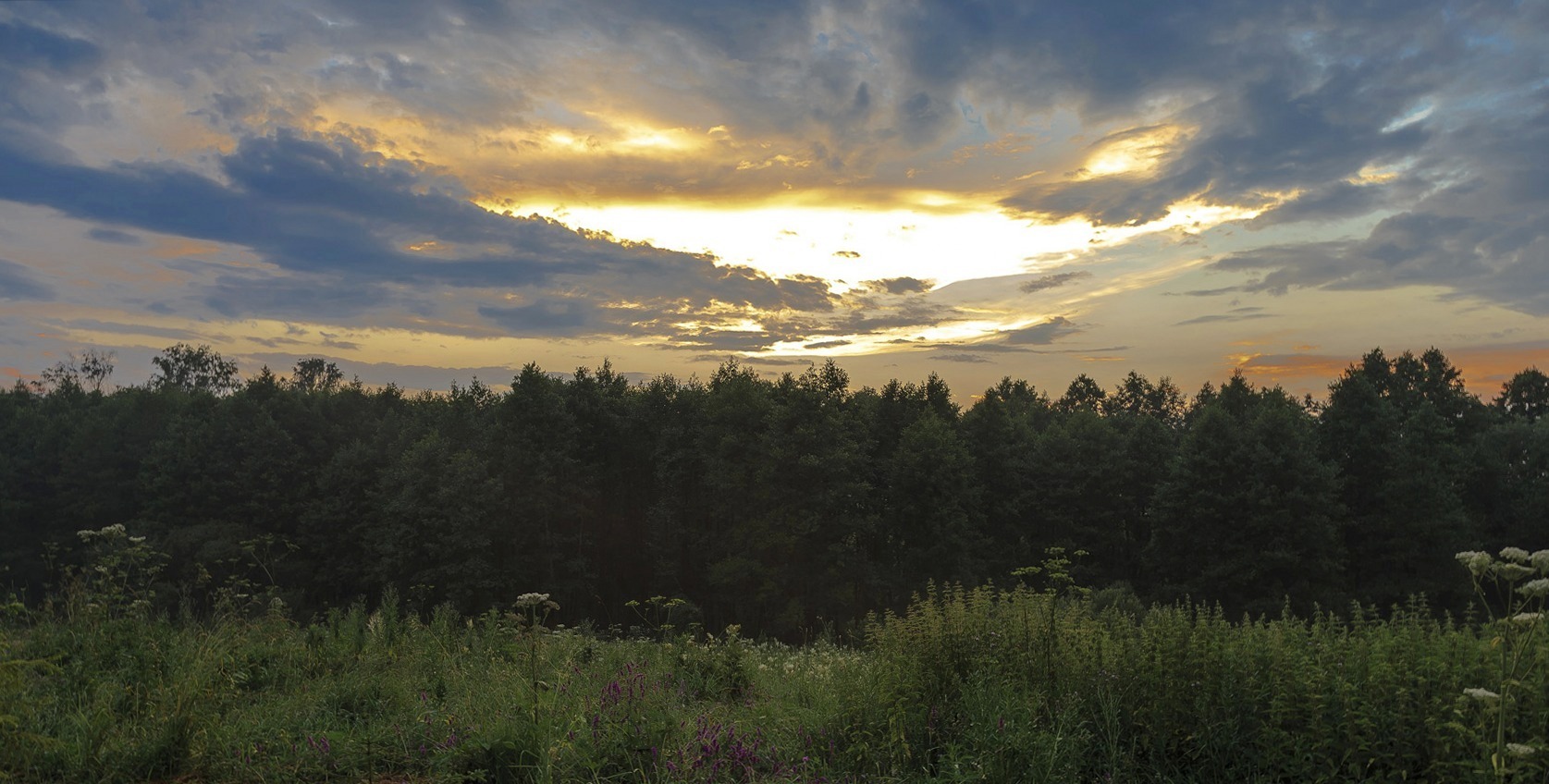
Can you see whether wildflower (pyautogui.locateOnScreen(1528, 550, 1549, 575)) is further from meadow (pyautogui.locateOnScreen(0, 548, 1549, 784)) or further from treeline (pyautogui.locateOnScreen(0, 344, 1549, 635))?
treeline (pyautogui.locateOnScreen(0, 344, 1549, 635))

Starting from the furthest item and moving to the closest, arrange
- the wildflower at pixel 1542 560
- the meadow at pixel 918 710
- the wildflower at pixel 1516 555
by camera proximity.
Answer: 1. the meadow at pixel 918 710
2. the wildflower at pixel 1516 555
3. the wildflower at pixel 1542 560

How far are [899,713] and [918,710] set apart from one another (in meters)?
0.27

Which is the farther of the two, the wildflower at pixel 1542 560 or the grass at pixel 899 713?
the grass at pixel 899 713

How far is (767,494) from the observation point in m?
37.2

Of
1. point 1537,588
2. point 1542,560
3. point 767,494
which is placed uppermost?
point 1542,560

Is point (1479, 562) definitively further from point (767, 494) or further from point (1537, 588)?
point (767, 494)

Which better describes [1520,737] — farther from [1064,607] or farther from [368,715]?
[368,715]

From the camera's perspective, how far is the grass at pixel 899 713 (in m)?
5.42

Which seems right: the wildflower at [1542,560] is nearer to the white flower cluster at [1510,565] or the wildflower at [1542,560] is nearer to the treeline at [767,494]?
the white flower cluster at [1510,565]

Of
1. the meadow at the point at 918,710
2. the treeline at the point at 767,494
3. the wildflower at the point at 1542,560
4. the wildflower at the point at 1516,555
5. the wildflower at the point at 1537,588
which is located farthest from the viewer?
the treeline at the point at 767,494

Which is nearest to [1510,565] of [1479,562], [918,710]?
[1479,562]

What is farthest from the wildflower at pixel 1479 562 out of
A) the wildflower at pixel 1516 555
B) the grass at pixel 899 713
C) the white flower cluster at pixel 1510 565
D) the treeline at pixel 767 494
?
the treeline at pixel 767 494

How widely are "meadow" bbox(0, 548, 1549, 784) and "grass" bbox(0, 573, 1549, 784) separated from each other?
2 centimetres

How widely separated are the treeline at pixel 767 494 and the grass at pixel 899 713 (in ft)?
91.8
